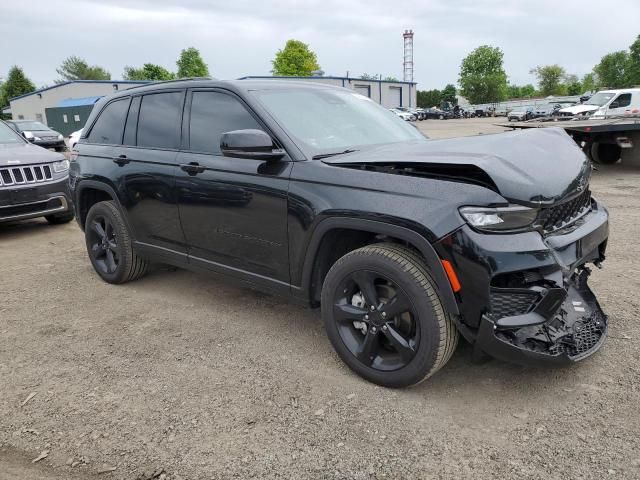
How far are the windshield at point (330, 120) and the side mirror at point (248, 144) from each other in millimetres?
266

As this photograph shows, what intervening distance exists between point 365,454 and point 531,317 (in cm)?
104

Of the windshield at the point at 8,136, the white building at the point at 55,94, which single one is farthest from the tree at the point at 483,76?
the windshield at the point at 8,136

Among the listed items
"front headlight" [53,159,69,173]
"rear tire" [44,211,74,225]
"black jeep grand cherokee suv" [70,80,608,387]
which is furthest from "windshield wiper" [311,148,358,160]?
"rear tire" [44,211,74,225]

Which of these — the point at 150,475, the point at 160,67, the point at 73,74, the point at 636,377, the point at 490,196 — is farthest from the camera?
the point at 73,74

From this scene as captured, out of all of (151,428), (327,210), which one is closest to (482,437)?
(327,210)

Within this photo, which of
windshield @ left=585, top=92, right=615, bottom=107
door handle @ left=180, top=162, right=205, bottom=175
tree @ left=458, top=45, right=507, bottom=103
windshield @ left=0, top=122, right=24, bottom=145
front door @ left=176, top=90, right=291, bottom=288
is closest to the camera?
front door @ left=176, top=90, right=291, bottom=288

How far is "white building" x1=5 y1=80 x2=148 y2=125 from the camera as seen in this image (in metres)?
47.0

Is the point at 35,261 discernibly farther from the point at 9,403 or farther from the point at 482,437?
the point at 482,437

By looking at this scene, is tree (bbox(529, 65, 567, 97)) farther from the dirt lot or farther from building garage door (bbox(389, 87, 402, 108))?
the dirt lot

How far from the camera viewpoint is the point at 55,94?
48438 millimetres

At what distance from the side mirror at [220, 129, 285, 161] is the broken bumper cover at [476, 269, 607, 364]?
62.6 inches

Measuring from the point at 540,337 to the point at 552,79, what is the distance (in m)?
103

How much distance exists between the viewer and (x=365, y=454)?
239 cm

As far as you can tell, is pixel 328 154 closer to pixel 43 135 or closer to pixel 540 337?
pixel 540 337
